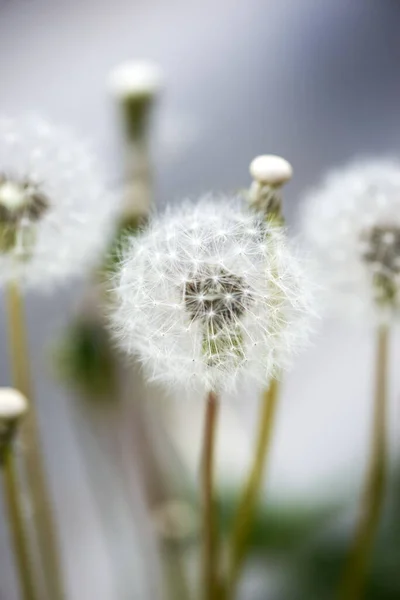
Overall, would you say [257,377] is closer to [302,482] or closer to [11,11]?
[302,482]

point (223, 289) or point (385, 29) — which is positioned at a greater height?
point (385, 29)

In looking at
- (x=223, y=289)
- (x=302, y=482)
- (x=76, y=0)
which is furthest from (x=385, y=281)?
(x=76, y=0)

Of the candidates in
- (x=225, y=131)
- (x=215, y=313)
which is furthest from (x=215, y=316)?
(x=225, y=131)

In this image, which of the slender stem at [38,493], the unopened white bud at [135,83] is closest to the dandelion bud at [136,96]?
the unopened white bud at [135,83]

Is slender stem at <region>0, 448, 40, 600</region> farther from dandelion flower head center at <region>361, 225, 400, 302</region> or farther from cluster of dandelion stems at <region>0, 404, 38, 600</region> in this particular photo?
dandelion flower head center at <region>361, 225, 400, 302</region>

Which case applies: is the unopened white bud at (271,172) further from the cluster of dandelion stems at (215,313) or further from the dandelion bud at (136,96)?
the dandelion bud at (136,96)

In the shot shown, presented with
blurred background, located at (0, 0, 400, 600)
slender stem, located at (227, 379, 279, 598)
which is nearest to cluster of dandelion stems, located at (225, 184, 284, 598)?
slender stem, located at (227, 379, 279, 598)
